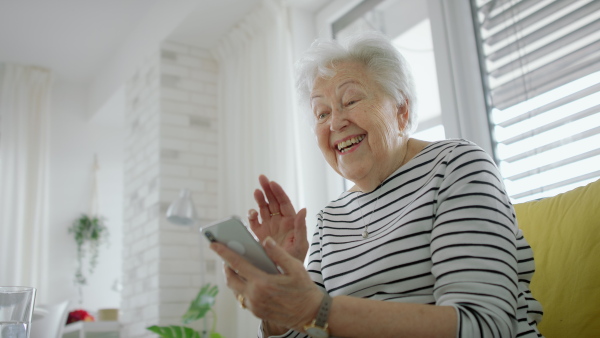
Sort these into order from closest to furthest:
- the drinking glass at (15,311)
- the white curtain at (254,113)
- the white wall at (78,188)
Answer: the drinking glass at (15,311) < the white curtain at (254,113) < the white wall at (78,188)

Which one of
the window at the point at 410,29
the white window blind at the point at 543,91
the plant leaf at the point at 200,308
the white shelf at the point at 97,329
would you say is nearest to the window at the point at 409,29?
the window at the point at 410,29

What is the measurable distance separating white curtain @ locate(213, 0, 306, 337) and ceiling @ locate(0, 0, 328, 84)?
0.14m

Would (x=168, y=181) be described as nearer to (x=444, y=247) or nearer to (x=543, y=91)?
(x=543, y=91)

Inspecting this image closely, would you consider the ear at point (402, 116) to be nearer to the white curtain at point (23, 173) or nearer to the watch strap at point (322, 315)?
the watch strap at point (322, 315)

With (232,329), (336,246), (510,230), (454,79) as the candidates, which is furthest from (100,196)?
(510,230)

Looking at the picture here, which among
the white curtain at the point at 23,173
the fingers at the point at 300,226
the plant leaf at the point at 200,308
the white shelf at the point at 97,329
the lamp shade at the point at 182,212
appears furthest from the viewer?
the white curtain at the point at 23,173

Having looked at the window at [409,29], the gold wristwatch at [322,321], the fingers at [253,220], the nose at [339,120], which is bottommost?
the gold wristwatch at [322,321]

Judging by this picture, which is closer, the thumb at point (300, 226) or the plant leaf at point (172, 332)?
the thumb at point (300, 226)

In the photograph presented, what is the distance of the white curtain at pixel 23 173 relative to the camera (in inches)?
176

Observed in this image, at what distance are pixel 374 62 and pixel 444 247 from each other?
1.90 feet

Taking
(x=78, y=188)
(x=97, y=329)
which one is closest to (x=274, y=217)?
(x=97, y=329)

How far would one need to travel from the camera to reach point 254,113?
3523mm

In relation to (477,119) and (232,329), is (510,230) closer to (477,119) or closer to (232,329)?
(477,119)

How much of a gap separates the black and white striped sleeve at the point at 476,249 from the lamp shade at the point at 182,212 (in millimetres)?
2109
